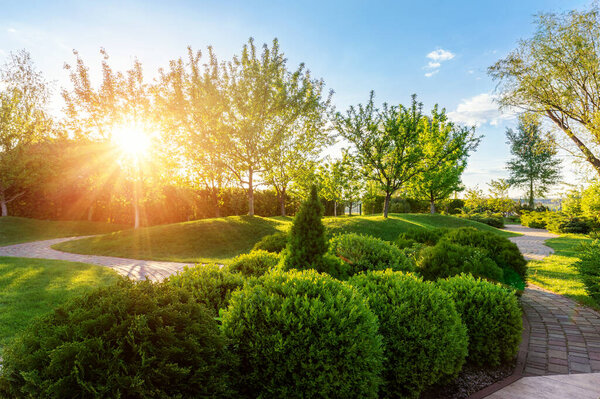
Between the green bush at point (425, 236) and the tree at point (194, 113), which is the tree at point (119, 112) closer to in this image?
the tree at point (194, 113)

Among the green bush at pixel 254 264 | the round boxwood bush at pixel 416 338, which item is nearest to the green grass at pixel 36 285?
the green bush at pixel 254 264

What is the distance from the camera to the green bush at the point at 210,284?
337 centimetres

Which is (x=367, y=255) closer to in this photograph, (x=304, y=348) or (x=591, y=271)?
(x=304, y=348)

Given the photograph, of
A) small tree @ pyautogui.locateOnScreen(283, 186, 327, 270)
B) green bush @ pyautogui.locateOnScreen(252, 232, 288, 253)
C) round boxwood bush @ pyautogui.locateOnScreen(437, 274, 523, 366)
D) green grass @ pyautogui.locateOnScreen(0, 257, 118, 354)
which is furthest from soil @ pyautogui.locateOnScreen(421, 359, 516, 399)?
green grass @ pyautogui.locateOnScreen(0, 257, 118, 354)

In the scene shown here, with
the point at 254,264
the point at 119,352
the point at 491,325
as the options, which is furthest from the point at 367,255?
the point at 119,352

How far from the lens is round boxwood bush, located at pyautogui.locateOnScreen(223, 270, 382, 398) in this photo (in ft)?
7.58

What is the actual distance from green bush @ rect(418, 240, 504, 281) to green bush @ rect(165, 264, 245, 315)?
368 cm

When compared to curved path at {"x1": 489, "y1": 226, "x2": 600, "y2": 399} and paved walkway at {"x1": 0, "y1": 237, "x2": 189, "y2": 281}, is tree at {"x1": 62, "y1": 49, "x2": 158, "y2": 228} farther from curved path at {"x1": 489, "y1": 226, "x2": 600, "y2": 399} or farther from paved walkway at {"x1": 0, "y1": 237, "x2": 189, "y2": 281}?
curved path at {"x1": 489, "y1": 226, "x2": 600, "y2": 399}

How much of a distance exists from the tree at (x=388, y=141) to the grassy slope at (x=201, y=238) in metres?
3.20

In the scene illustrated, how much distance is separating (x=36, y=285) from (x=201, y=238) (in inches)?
314

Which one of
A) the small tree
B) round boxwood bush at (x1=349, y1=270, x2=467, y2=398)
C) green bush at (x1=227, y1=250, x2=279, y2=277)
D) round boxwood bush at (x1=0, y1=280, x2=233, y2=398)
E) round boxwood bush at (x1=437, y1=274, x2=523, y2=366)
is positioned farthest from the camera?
green bush at (x1=227, y1=250, x2=279, y2=277)

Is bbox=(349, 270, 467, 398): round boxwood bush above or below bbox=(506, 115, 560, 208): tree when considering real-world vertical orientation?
below

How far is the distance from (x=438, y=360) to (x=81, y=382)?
2921 millimetres

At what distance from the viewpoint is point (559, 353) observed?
3922 mm
